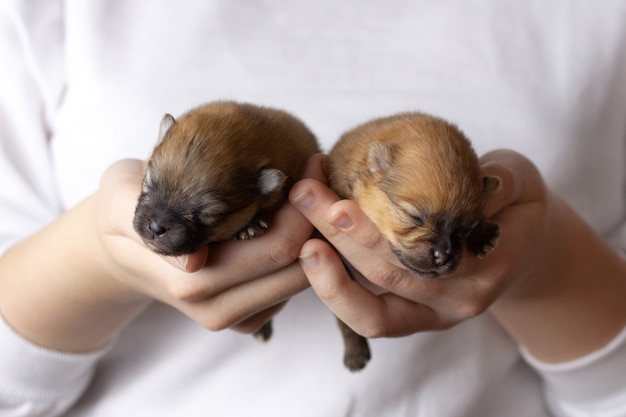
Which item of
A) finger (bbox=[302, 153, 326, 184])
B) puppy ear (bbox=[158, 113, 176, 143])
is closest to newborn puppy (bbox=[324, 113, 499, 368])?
finger (bbox=[302, 153, 326, 184])

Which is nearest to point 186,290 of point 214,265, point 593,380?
point 214,265

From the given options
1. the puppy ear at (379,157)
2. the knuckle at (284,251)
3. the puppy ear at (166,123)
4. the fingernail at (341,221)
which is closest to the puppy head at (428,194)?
the puppy ear at (379,157)

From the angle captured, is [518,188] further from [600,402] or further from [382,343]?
[600,402]

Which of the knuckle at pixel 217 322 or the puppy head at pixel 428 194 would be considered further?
the knuckle at pixel 217 322

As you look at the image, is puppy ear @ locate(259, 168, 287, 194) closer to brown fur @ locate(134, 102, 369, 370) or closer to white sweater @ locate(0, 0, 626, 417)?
brown fur @ locate(134, 102, 369, 370)

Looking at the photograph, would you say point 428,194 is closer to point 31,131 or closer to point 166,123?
point 166,123

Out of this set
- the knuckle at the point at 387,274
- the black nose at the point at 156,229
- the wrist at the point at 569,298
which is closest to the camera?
the black nose at the point at 156,229

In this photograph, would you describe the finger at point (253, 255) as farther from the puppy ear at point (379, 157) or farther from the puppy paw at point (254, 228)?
the puppy ear at point (379, 157)
